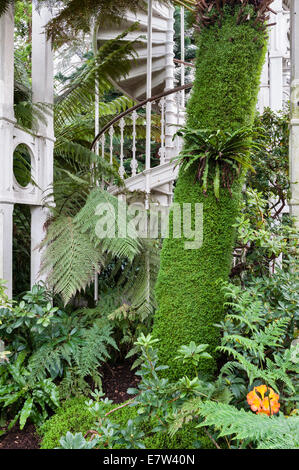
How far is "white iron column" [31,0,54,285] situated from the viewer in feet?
8.22

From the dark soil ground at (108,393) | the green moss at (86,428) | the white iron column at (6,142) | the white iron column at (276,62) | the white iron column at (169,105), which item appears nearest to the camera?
the green moss at (86,428)

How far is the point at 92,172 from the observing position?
279 centimetres

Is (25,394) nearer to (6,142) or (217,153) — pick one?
(6,142)

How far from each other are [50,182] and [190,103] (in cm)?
108

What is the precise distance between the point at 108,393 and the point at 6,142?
1.51m

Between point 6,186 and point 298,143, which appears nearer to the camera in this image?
point 6,186

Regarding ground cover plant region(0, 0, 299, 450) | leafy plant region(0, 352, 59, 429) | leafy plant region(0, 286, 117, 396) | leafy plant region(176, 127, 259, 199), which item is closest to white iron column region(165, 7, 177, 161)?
ground cover plant region(0, 0, 299, 450)

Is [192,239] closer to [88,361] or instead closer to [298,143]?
[88,361]

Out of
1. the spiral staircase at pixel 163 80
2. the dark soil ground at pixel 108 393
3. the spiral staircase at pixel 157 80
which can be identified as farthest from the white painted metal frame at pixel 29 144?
the spiral staircase at pixel 157 80

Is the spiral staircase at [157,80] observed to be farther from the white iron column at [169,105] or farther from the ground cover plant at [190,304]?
the ground cover plant at [190,304]

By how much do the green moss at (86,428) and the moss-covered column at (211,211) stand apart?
31cm

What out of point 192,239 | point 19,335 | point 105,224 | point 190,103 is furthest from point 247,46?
point 19,335

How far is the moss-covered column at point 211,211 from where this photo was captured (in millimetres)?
1881

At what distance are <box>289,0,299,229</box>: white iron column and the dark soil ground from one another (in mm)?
1376
